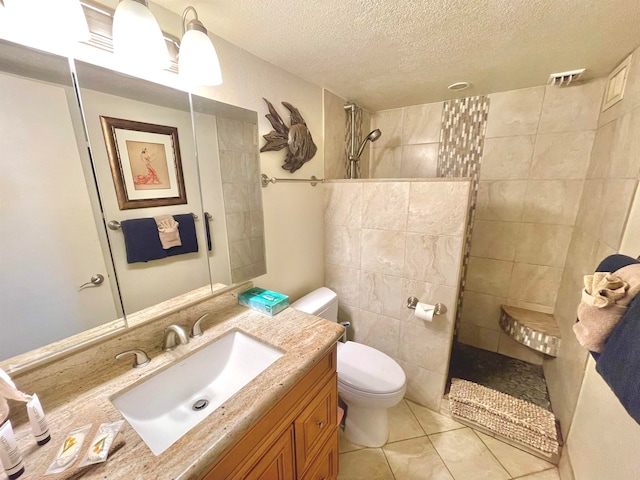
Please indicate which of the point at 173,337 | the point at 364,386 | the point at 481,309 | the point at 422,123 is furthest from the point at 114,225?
the point at 481,309

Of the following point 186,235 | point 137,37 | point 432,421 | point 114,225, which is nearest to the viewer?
point 137,37

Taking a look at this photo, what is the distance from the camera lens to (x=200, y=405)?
0.87 m

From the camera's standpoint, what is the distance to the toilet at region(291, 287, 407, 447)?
1.34m

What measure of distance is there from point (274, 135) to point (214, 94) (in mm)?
331

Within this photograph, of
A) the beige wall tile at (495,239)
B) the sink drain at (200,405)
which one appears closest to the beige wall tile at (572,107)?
the beige wall tile at (495,239)

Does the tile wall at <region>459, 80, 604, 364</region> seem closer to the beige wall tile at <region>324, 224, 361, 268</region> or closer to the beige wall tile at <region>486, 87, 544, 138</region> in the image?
the beige wall tile at <region>486, 87, 544, 138</region>

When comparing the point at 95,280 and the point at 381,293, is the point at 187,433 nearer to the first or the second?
the point at 95,280

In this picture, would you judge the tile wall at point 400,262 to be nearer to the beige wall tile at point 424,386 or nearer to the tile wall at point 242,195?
the beige wall tile at point 424,386

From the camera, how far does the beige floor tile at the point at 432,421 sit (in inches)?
61.6

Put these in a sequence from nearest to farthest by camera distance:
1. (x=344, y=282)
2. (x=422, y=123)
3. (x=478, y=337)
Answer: (x=344, y=282)
(x=422, y=123)
(x=478, y=337)

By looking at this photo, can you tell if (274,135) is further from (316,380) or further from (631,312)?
(631,312)

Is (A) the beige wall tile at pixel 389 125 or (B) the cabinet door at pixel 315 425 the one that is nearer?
(B) the cabinet door at pixel 315 425

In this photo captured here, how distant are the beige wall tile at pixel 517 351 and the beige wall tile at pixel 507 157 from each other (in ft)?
4.15

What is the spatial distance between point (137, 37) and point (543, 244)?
2.48m
